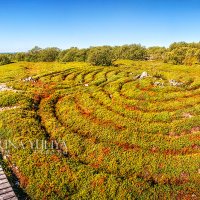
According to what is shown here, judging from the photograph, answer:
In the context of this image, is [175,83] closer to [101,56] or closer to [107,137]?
[107,137]

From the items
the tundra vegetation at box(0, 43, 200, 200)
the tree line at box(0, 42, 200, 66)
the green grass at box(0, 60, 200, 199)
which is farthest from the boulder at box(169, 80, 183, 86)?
the tree line at box(0, 42, 200, 66)

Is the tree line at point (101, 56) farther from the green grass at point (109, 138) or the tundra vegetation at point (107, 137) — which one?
the green grass at point (109, 138)

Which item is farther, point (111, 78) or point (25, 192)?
point (111, 78)

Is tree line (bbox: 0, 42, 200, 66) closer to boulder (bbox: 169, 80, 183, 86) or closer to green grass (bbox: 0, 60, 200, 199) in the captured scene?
boulder (bbox: 169, 80, 183, 86)

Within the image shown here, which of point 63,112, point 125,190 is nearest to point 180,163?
point 125,190

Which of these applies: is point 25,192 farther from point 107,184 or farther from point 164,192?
point 164,192

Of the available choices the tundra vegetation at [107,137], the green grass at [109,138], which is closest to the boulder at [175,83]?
the tundra vegetation at [107,137]
